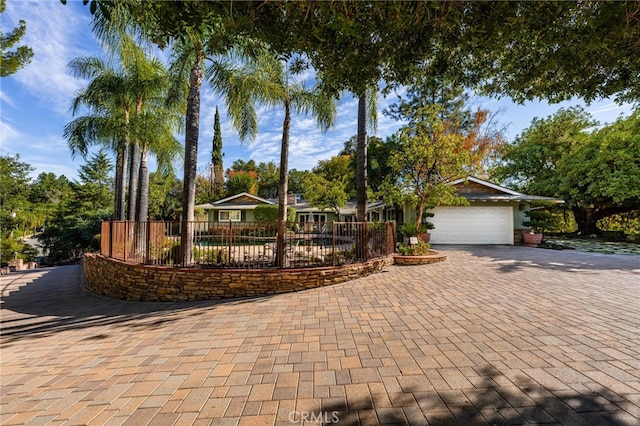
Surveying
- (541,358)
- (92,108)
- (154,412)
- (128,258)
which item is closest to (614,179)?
(541,358)

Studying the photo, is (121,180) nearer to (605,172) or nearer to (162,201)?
(162,201)

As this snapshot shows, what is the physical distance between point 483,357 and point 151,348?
4.32m

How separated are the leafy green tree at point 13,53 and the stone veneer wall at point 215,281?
715 cm

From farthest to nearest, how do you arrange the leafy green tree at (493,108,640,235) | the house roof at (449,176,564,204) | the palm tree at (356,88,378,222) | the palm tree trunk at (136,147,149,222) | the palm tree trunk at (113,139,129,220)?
the leafy green tree at (493,108,640,235)
the house roof at (449,176,564,204)
the palm tree trunk at (113,139,129,220)
the palm tree trunk at (136,147,149,222)
the palm tree at (356,88,378,222)

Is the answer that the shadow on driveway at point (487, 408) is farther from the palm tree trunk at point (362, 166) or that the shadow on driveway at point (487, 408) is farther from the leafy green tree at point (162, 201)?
the leafy green tree at point (162, 201)

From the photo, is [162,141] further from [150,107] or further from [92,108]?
[92,108]

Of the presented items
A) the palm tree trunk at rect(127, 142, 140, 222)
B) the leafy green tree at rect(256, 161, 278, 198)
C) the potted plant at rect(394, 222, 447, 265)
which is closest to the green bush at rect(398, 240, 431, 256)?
the potted plant at rect(394, 222, 447, 265)

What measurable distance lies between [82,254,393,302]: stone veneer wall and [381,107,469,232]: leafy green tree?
14.3ft

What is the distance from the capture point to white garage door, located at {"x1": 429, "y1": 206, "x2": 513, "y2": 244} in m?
14.1

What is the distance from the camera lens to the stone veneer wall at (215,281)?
6336mm

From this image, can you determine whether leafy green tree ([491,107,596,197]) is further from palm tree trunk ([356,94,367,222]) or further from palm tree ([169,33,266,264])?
palm tree ([169,33,266,264])

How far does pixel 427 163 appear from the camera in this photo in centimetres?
966

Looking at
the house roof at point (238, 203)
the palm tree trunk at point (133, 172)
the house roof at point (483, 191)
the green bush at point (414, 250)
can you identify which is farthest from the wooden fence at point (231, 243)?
the house roof at point (238, 203)

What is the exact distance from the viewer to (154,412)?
2.38 m
